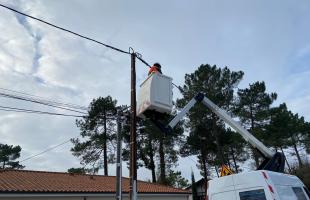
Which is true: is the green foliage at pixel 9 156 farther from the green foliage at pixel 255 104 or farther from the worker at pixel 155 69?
the worker at pixel 155 69

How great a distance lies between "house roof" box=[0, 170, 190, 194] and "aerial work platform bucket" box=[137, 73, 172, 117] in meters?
12.1

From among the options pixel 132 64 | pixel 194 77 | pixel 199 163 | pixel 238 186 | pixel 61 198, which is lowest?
pixel 238 186

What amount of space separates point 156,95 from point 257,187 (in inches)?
129

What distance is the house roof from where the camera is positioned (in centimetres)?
1817

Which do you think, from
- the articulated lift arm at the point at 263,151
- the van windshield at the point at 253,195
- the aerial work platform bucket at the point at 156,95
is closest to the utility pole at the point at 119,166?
the articulated lift arm at the point at 263,151

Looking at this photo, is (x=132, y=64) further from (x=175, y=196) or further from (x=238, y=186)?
(x=175, y=196)

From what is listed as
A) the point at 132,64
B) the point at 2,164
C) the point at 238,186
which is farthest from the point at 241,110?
the point at 2,164

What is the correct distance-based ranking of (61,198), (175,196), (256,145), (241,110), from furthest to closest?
(241,110) → (175,196) → (61,198) → (256,145)

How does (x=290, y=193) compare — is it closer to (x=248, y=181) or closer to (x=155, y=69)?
(x=248, y=181)

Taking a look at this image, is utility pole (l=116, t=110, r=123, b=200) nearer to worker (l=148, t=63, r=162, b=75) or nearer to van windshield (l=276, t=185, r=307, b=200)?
worker (l=148, t=63, r=162, b=75)

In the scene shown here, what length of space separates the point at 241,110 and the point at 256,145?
2821 cm

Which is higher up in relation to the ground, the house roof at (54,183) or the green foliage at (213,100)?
the green foliage at (213,100)

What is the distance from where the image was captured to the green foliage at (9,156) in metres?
56.3

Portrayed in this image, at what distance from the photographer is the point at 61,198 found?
19.1 meters
